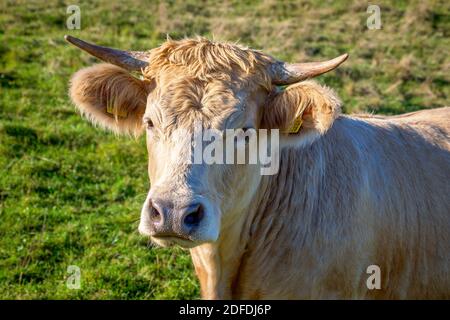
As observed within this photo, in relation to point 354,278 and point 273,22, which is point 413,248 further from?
point 273,22

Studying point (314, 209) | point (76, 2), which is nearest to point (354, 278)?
point (314, 209)

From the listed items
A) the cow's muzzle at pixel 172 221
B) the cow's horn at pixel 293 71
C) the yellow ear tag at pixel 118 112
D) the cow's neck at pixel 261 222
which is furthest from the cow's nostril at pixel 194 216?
the yellow ear tag at pixel 118 112

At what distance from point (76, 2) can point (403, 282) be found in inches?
517

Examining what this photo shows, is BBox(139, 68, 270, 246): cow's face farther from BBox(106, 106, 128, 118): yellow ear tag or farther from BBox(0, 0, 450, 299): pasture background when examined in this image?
BBox(0, 0, 450, 299): pasture background

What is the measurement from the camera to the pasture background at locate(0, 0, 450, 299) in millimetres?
7609

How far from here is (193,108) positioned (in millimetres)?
4887

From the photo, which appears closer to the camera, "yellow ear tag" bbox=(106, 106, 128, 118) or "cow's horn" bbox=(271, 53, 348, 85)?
"cow's horn" bbox=(271, 53, 348, 85)

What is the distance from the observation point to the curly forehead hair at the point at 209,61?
5168 mm

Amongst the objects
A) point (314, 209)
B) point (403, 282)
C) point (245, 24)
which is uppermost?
point (245, 24)

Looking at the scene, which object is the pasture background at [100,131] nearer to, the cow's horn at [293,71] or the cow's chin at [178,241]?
the cow's chin at [178,241]

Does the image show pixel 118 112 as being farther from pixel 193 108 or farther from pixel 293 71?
pixel 293 71

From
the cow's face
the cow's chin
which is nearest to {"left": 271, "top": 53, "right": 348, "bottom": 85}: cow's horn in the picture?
the cow's face

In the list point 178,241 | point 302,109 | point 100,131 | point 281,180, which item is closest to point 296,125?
point 302,109

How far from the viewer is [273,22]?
55.7 feet
